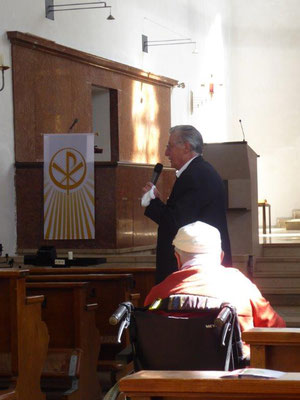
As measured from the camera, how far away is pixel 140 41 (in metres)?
14.1

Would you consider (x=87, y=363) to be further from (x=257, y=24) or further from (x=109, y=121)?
(x=257, y=24)

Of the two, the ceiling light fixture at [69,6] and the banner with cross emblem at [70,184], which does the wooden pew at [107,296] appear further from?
the ceiling light fixture at [69,6]

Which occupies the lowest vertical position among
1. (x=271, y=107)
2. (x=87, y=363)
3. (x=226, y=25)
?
(x=87, y=363)

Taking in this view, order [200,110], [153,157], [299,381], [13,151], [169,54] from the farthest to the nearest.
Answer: [200,110] → [169,54] → [153,157] → [13,151] → [299,381]

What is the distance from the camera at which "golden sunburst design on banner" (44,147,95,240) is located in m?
9.36

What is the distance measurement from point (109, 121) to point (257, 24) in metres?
6.99

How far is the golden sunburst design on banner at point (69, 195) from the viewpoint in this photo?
9.36 metres

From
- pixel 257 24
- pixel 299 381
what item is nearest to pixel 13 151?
pixel 299 381

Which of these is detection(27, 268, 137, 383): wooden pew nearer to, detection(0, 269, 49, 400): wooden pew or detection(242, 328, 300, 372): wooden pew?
detection(0, 269, 49, 400): wooden pew

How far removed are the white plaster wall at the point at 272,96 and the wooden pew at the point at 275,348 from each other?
15324 mm

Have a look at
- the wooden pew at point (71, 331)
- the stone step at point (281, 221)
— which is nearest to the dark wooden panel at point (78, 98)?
the stone step at point (281, 221)

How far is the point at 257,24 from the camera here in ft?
62.2

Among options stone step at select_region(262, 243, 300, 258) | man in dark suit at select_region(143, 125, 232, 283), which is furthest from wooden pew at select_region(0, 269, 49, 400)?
stone step at select_region(262, 243, 300, 258)

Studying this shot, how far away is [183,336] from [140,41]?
10.9m
